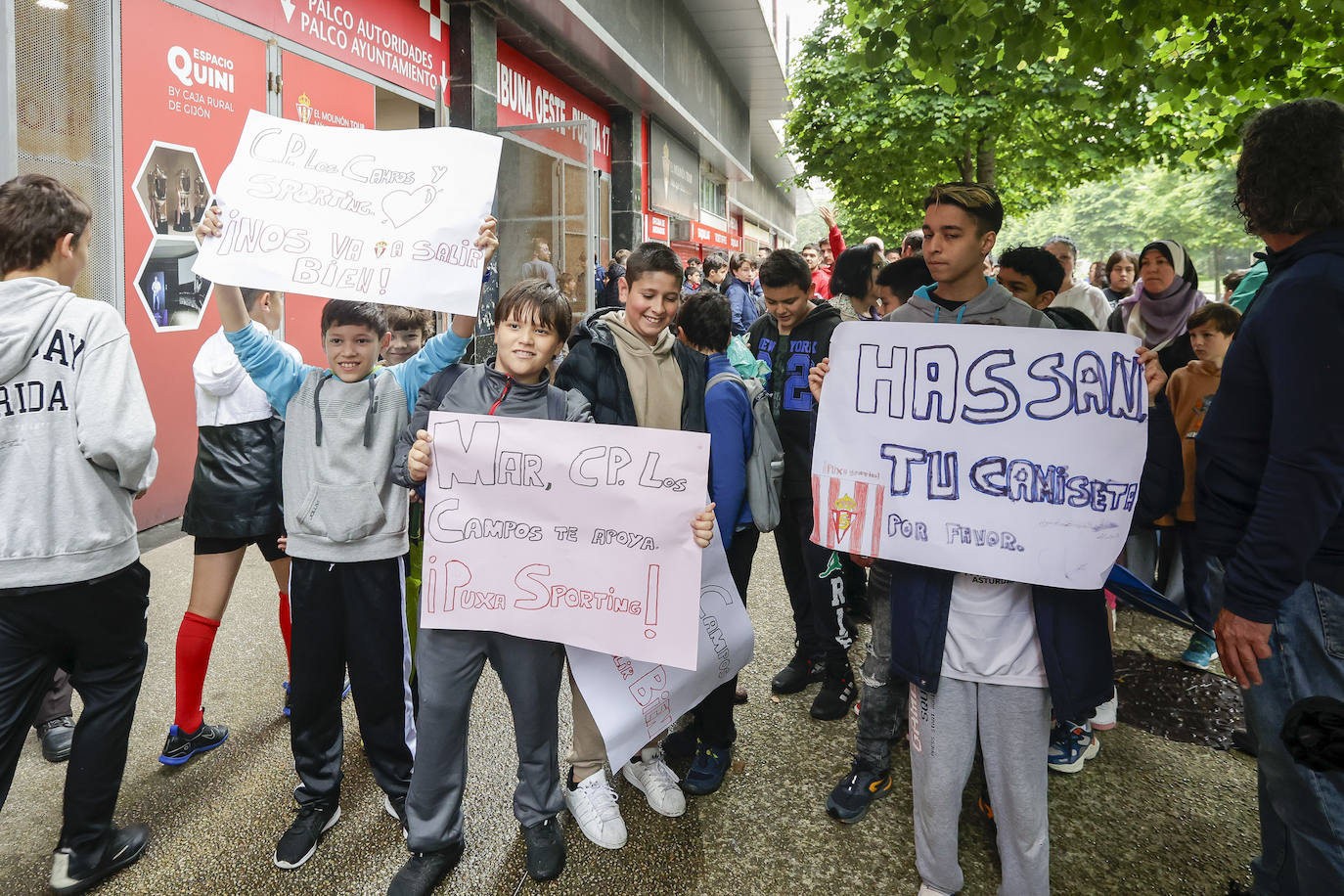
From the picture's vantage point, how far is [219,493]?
309 centimetres

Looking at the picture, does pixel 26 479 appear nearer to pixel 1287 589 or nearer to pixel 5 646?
pixel 5 646

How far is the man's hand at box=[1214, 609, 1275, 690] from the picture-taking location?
1.91 metres

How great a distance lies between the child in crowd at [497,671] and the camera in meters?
2.44

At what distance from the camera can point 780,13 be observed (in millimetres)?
27828

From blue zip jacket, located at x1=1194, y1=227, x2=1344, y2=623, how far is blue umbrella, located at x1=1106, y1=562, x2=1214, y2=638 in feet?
0.64

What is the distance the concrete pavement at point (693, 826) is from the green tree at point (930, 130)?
23.8 feet

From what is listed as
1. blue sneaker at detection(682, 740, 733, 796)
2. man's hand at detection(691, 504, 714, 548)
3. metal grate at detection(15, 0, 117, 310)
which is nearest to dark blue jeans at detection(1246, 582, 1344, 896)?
man's hand at detection(691, 504, 714, 548)

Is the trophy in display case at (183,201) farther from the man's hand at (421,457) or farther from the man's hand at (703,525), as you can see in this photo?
the man's hand at (703,525)

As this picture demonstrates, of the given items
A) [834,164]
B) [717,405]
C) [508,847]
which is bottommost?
[508,847]

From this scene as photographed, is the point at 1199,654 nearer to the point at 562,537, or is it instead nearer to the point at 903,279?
the point at 903,279

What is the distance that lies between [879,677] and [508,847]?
4.54 feet

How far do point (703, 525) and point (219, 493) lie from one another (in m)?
1.93

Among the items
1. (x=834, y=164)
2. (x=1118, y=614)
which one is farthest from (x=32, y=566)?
(x=834, y=164)

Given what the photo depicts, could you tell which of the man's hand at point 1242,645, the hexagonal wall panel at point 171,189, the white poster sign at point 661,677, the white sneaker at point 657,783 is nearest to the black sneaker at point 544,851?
the white poster sign at point 661,677
